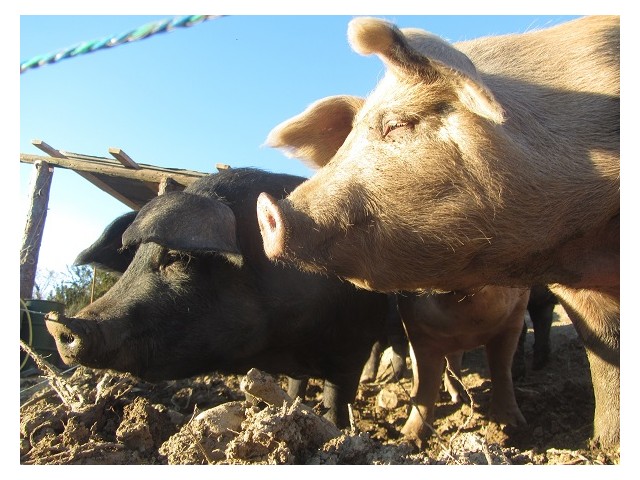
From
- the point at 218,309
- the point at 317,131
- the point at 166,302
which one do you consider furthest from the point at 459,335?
the point at 166,302

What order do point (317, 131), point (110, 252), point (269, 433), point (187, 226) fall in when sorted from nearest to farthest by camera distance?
point (269, 433) < point (317, 131) < point (187, 226) < point (110, 252)

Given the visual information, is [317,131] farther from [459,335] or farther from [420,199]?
[459,335]

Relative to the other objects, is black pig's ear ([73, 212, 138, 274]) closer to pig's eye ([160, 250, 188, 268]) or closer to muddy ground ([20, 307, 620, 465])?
pig's eye ([160, 250, 188, 268])

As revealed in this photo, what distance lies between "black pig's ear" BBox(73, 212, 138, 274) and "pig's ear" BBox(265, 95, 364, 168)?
5.51ft

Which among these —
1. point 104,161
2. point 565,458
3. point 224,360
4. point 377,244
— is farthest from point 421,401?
point 104,161

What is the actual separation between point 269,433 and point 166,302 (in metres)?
1.67

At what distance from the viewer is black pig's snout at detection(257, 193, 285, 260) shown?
223 cm

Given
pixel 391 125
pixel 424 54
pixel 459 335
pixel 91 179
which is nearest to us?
pixel 424 54

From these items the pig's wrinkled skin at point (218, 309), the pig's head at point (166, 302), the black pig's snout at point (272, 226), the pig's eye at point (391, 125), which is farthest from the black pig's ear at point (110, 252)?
the pig's eye at point (391, 125)

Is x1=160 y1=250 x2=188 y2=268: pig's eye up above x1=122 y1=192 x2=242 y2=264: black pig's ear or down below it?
below

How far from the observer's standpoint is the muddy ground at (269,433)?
2.25m

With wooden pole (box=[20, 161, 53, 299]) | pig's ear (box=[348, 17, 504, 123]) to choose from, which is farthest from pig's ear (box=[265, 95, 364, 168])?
wooden pole (box=[20, 161, 53, 299])

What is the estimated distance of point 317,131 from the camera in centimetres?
327

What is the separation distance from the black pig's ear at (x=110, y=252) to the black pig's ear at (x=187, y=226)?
0.83m
